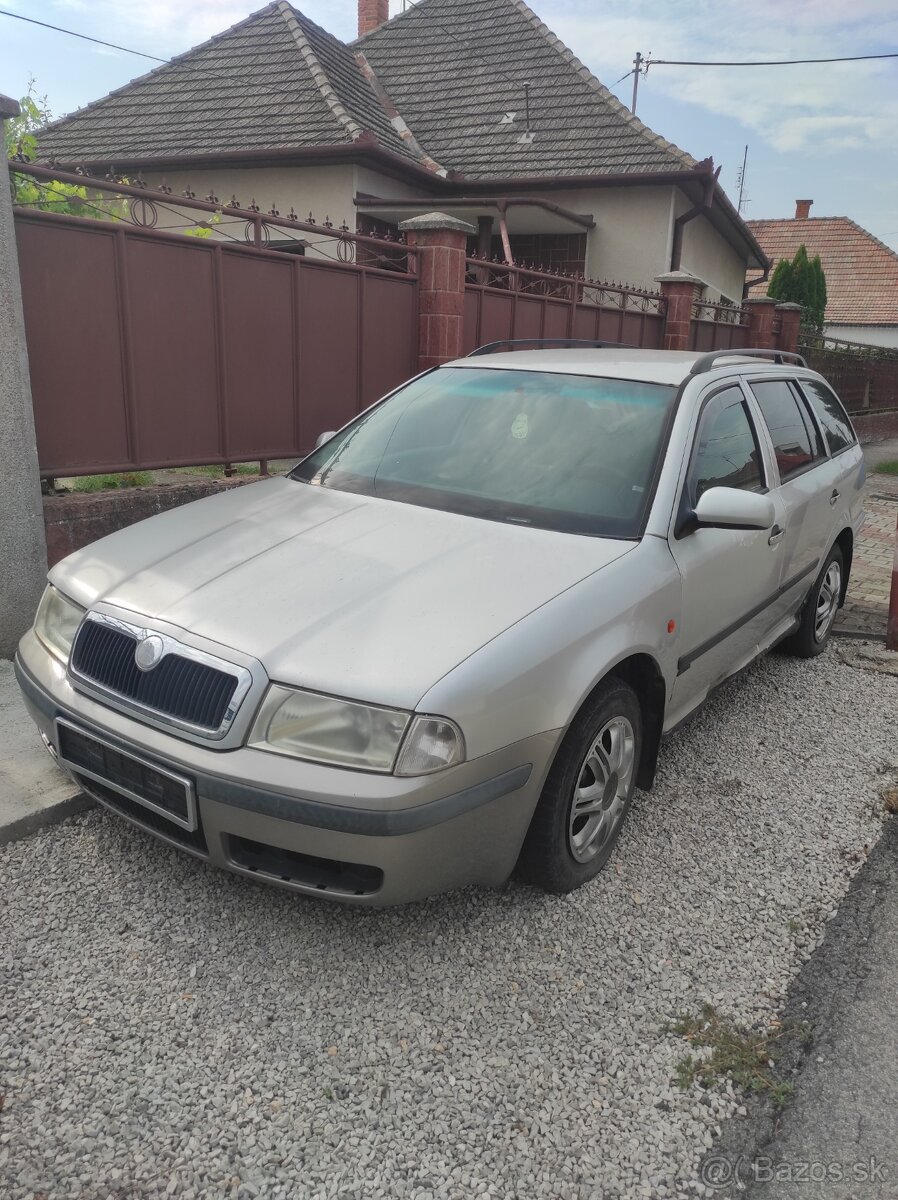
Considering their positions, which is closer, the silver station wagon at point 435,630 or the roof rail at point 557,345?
the silver station wagon at point 435,630

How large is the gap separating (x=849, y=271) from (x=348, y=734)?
42895 millimetres

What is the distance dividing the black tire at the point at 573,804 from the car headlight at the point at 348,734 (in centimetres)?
50

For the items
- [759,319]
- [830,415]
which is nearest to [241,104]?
[759,319]

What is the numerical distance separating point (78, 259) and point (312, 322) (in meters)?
2.06

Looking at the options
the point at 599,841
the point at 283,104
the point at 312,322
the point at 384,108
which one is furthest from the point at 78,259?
the point at 384,108

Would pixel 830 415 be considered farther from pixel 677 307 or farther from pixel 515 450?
pixel 677 307

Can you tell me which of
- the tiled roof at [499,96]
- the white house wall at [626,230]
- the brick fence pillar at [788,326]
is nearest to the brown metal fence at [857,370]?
the brick fence pillar at [788,326]

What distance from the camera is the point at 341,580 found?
2.77 m

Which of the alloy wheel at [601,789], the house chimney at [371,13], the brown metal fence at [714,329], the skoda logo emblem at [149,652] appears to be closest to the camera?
the skoda logo emblem at [149,652]

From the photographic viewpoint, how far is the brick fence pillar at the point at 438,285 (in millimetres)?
7809

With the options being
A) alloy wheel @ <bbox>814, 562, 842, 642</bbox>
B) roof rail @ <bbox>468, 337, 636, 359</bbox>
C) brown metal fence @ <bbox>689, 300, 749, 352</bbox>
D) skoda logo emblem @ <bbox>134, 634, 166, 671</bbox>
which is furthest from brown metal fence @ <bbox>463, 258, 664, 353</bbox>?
skoda logo emblem @ <bbox>134, 634, 166, 671</bbox>

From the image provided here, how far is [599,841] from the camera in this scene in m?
3.05

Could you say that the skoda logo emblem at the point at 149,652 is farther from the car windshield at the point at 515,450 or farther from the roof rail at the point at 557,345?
the roof rail at the point at 557,345

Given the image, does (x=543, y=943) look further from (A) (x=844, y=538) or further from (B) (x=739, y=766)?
(A) (x=844, y=538)
